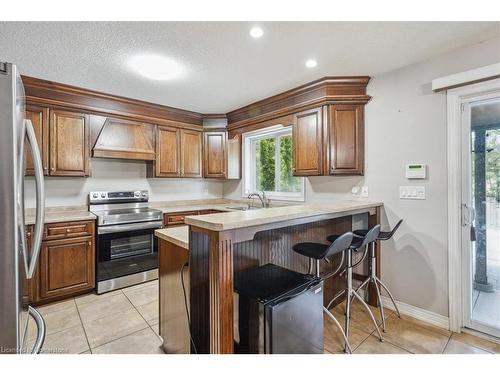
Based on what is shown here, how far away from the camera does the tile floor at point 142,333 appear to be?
1965 millimetres

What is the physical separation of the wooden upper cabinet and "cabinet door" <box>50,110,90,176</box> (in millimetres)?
123

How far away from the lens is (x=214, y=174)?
4266 millimetres

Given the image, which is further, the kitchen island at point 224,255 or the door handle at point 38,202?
the kitchen island at point 224,255

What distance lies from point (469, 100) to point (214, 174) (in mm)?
3269

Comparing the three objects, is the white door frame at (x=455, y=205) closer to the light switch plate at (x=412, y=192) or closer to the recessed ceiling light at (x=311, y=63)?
the light switch plate at (x=412, y=192)

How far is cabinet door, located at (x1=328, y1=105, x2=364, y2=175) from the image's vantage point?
109 inches

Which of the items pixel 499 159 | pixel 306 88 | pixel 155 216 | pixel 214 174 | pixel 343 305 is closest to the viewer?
pixel 499 159

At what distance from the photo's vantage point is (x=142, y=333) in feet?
7.19

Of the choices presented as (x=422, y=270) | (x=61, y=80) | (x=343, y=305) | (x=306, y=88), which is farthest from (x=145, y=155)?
(x=422, y=270)

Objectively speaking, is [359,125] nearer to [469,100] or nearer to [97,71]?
[469,100]

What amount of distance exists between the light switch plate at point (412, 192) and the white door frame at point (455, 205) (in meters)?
0.21

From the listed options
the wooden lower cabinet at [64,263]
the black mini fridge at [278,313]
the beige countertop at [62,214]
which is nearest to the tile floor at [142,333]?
the wooden lower cabinet at [64,263]
